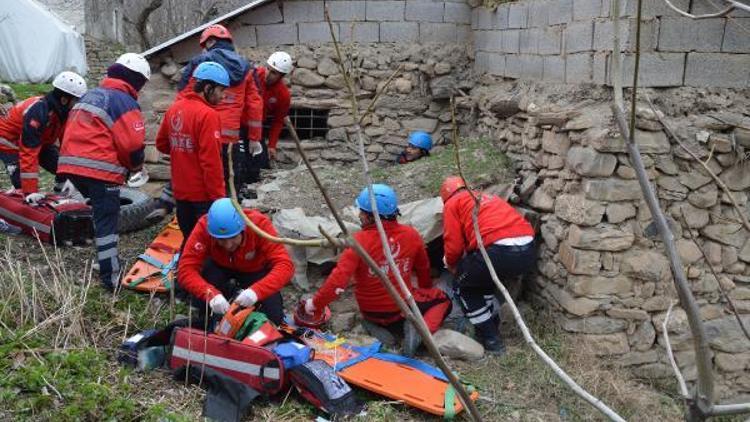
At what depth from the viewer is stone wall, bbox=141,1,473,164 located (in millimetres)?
7020

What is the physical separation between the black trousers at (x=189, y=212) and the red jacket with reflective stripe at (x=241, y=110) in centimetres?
67

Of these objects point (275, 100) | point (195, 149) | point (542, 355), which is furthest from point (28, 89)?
point (542, 355)

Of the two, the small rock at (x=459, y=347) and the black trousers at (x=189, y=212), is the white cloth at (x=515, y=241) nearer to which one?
the small rock at (x=459, y=347)

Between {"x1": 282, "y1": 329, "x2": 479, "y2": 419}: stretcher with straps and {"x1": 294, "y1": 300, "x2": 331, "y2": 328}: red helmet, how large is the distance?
0.16 metres

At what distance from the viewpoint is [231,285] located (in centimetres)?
468

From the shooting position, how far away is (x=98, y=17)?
66.7ft

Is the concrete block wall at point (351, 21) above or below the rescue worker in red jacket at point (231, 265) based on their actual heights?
above

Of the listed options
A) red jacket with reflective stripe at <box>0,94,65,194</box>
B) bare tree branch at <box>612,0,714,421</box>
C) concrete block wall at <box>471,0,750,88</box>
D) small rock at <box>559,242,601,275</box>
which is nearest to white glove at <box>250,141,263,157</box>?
red jacket with reflective stripe at <box>0,94,65,194</box>

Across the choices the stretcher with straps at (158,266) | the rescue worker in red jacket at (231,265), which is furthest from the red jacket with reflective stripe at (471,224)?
the stretcher with straps at (158,266)

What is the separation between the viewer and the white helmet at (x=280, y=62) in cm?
639

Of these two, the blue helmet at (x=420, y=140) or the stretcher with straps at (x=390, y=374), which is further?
the blue helmet at (x=420, y=140)

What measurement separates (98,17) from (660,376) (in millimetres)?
19971

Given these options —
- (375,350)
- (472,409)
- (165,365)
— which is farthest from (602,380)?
(472,409)

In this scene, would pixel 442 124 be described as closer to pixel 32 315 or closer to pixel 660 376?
pixel 660 376
